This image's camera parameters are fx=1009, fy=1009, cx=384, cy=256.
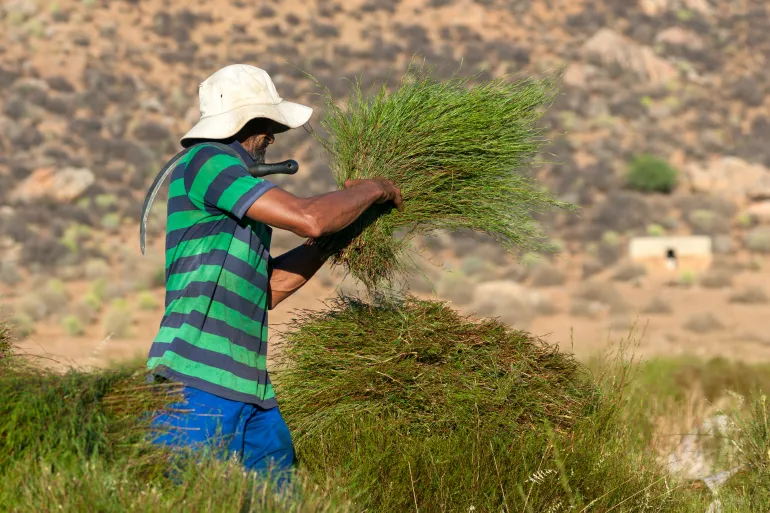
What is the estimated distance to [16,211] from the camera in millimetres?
19469

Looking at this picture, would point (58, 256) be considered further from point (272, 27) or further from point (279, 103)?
point (279, 103)

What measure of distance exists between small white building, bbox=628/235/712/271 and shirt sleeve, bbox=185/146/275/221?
16666mm

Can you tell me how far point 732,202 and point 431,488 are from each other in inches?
774

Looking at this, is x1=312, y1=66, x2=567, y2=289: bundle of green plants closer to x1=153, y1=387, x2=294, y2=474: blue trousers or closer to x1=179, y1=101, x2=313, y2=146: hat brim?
x1=179, y1=101, x2=313, y2=146: hat brim

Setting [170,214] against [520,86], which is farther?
[520,86]

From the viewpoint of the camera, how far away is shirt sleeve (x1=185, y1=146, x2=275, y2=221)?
Answer: 297 cm

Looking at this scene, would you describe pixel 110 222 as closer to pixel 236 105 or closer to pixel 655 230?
pixel 655 230

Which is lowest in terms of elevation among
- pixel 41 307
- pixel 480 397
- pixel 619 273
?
pixel 619 273

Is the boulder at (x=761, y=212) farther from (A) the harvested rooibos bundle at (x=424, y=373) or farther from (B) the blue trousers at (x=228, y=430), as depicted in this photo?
(B) the blue trousers at (x=228, y=430)

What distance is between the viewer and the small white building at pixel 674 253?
18.8 meters

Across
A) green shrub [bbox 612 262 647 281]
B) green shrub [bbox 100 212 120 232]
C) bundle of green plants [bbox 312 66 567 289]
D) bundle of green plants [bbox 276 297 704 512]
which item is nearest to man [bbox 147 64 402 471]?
bundle of green plants [bbox 312 66 567 289]

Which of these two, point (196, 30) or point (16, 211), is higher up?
point (196, 30)

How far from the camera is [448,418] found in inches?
149

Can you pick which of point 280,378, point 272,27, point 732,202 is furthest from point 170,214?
point 272,27
